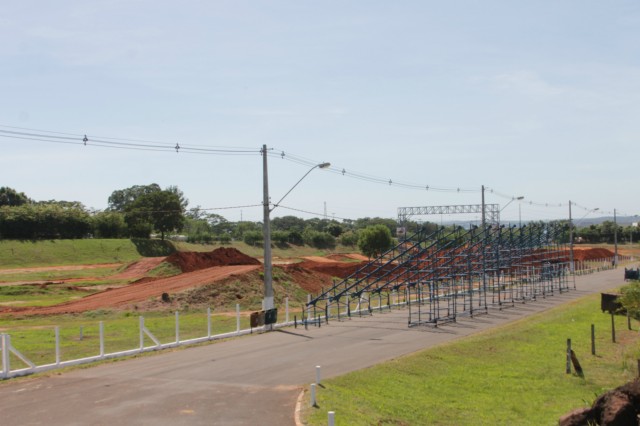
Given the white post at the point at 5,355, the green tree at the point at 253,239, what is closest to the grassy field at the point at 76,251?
the green tree at the point at 253,239

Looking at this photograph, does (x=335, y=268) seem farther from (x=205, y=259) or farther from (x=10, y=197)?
(x=10, y=197)

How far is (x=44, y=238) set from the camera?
89625 millimetres

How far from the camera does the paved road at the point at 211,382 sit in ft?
51.4

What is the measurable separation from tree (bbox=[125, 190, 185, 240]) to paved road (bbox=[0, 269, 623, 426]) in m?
67.4

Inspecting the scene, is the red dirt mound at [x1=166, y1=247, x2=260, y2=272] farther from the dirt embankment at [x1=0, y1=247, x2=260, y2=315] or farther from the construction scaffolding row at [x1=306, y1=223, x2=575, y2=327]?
the construction scaffolding row at [x1=306, y1=223, x2=575, y2=327]

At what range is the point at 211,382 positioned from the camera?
1947 centimetres

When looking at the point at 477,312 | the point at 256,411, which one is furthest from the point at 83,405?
the point at 477,312

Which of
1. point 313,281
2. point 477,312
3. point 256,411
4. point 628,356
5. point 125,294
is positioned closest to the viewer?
point 256,411

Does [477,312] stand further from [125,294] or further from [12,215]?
[12,215]

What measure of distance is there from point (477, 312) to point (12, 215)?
7155cm

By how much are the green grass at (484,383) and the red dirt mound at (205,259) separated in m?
36.8

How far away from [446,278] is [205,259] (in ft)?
98.3

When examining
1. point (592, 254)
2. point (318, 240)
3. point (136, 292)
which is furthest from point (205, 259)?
point (592, 254)

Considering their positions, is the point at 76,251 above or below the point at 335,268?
above
